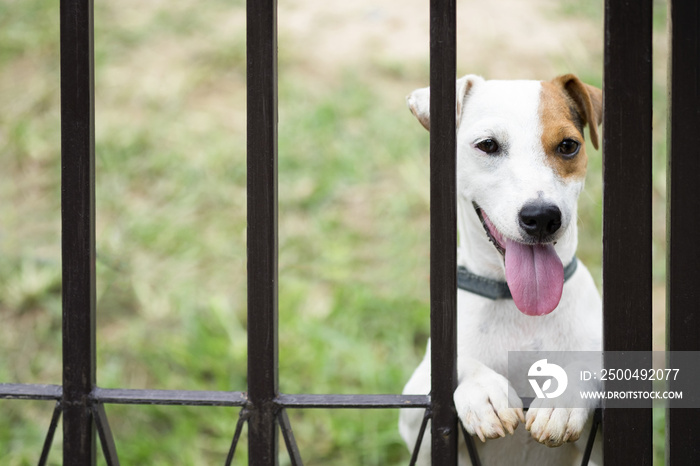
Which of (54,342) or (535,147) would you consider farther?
(54,342)

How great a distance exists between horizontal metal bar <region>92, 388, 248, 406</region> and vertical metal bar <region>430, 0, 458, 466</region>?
0.46 m

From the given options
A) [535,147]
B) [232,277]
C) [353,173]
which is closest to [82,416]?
[535,147]

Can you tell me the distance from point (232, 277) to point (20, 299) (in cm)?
133

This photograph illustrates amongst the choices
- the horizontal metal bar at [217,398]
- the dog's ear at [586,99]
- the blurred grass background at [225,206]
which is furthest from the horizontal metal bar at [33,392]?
the blurred grass background at [225,206]

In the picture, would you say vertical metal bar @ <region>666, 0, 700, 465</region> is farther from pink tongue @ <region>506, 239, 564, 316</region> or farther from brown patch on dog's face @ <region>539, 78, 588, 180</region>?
brown patch on dog's face @ <region>539, 78, 588, 180</region>

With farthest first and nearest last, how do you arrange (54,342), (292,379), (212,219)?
(212,219) < (54,342) < (292,379)

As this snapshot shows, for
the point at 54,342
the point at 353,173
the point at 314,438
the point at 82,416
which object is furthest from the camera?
the point at 353,173

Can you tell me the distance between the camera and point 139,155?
5.66 m

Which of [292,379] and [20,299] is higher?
[20,299]

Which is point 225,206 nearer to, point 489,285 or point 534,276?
point 489,285

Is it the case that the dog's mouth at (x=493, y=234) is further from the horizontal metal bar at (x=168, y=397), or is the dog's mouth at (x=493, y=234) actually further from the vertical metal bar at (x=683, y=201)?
the horizontal metal bar at (x=168, y=397)

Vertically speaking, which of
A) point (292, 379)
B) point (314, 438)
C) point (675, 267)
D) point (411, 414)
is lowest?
point (314, 438)

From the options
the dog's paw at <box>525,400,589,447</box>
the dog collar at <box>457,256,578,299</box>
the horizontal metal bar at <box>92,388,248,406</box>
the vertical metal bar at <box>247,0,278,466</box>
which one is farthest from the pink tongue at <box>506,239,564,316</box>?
the horizontal metal bar at <box>92,388,248,406</box>

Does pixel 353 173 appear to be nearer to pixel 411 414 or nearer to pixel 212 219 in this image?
pixel 212 219
